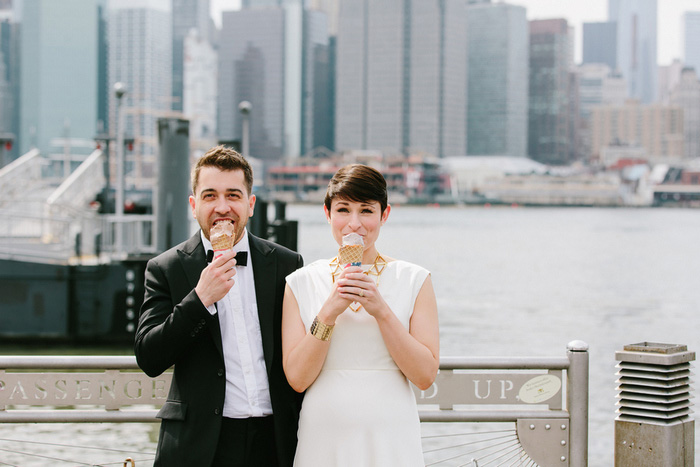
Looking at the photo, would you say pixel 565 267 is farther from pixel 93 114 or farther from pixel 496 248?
pixel 93 114

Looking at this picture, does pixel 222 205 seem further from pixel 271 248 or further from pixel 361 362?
pixel 361 362

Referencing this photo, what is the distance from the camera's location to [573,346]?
16.2ft

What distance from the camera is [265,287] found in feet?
12.0

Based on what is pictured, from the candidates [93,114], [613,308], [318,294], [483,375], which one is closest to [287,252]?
[318,294]

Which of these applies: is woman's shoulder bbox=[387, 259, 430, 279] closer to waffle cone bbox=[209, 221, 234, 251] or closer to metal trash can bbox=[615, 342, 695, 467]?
waffle cone bbox=[209, 221, 234, 251]

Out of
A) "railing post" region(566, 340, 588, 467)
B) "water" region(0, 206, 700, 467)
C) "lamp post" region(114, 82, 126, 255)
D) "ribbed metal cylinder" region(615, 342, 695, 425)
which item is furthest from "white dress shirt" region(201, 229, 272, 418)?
"lamp post" region(114, 82, 126, 255)

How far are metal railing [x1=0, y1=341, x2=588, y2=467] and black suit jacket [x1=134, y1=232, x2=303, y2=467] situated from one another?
3.63ft

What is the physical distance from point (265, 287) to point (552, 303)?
129ft

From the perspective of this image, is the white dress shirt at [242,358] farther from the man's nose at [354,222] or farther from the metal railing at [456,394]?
the metal railing at [456,394]

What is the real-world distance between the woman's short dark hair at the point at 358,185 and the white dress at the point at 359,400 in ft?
1.10

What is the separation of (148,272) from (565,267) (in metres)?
62.8

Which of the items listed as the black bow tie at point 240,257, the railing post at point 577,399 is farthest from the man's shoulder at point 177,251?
the railing post at point 577,399

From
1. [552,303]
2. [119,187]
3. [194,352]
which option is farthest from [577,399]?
[552,303]

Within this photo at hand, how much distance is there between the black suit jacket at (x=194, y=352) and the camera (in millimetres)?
3453
